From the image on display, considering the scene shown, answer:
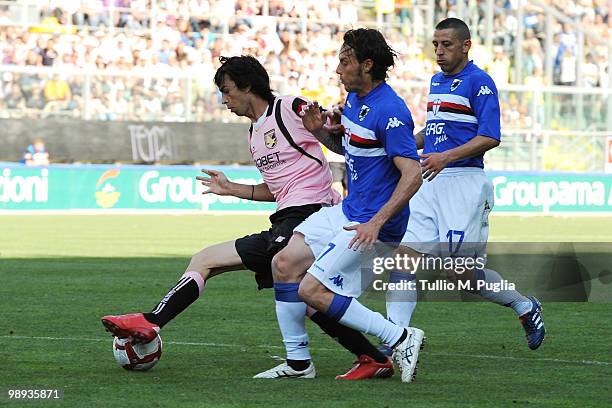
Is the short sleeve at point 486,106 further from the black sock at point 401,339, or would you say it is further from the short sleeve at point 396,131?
the black sock at point 401,339

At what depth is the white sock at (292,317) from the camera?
7445mm

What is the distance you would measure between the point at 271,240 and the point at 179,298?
0.64m

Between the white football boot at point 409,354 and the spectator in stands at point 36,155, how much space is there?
21815mm

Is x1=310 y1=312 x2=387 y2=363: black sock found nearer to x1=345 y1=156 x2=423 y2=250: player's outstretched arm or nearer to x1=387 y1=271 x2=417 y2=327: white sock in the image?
x1=387 y1=271 x2=417 y2=327: white sock

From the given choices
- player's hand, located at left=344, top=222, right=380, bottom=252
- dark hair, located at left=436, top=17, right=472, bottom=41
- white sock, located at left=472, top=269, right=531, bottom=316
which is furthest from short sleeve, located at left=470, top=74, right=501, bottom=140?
player's hand, located at left=344, top=222, right=380, bottom=252

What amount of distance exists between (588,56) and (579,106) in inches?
190

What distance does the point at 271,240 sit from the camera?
7.91 meters

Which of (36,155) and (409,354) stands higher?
(409,354)

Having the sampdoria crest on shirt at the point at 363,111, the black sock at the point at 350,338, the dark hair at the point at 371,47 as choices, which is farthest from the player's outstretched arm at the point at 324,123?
the black sock at the point at 350,338

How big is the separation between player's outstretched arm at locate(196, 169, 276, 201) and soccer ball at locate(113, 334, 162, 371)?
3.53 feet


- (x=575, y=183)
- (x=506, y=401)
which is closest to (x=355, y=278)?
(x=506, y=401)

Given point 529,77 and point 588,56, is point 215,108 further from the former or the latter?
point 588,56

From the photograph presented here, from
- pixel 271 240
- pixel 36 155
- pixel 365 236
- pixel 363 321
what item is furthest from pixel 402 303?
pixel 36 155

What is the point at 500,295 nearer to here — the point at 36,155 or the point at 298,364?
the point at 298,364
